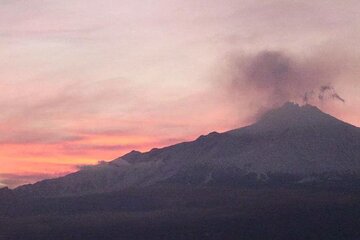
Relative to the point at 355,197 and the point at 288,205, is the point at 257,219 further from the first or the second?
the point at 355,197

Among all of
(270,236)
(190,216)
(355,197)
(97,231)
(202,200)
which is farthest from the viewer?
(202,200)

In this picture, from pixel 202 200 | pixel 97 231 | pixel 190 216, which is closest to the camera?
pixel 97 231

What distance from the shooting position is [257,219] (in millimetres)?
169375

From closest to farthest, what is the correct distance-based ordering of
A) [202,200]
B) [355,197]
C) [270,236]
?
[270,236]
[355,197]
[202,200]

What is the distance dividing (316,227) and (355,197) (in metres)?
30.9

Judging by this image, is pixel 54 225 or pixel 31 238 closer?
pixel 31 238

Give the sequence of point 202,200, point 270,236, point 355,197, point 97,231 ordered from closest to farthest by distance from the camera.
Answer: point 270,236, point 97,231, point 355,197, point 202,200

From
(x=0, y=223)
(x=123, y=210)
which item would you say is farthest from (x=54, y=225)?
(x=123, y=210)

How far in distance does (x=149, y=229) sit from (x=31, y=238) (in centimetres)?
1936

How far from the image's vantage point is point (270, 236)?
502 feet

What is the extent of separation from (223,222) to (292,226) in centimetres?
1248

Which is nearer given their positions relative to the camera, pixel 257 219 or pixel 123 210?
pixel 257 219

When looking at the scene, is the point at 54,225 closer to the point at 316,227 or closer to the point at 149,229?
the point at 149,229

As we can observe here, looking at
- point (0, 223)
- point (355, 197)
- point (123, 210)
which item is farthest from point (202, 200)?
point (0, 223)
